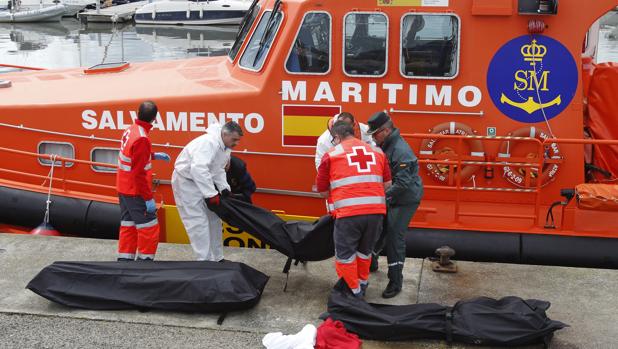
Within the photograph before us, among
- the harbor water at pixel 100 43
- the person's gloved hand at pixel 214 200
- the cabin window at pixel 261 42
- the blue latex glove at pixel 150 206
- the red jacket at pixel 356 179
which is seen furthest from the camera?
the harbor water at pixel 100 43

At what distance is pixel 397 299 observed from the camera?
531 centimetres

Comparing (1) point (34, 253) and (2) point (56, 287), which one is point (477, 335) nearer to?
(2) point (56, 287)

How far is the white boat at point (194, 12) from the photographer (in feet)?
131

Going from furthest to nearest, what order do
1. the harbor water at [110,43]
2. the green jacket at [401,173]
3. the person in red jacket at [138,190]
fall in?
the harbor water at [110,43] < the person in red jacket at [138,190] < the green jacket at [401,173]

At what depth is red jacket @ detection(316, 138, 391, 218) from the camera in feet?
15.8

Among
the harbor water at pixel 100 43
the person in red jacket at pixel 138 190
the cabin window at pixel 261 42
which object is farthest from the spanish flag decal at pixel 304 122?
the harbor water at pixel 100 43

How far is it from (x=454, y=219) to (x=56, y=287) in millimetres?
3186

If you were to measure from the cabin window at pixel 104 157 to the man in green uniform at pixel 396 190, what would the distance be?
2.81 metres

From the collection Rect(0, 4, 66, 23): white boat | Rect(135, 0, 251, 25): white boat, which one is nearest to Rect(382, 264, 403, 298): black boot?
Rect(135, 0, 251, 25): white boat

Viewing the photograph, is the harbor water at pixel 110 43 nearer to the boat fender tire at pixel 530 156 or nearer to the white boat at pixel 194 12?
the white boat at pixel 194 12

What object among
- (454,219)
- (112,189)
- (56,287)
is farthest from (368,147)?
(112,189)

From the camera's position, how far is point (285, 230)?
17.7 feet

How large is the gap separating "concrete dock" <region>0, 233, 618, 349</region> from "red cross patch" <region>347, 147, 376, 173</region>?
1066 millimetres

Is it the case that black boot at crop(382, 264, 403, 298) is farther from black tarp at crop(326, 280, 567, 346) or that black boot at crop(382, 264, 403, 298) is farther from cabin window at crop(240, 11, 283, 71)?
cabin window at crop(240, 11, 283, 71)
